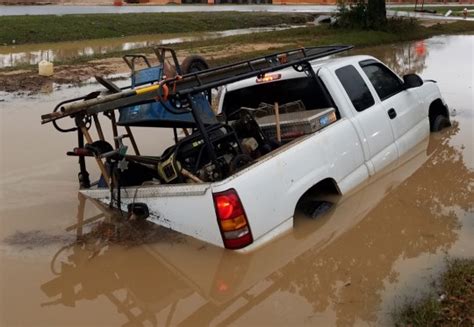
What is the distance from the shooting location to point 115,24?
32.2m

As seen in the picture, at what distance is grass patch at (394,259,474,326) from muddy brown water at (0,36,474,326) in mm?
156

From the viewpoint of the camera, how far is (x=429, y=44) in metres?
24.1

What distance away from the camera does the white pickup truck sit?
4.33 metres

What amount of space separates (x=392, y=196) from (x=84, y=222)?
3.41 metres

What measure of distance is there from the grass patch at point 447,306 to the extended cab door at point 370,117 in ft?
6.43

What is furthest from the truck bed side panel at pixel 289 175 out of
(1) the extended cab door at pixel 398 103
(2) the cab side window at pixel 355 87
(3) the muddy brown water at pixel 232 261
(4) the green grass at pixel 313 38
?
(4) the green grass at pixel 313 38

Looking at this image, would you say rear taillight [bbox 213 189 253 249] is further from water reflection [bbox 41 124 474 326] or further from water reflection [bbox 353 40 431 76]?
water reflection [bbox 353 40 431 76]

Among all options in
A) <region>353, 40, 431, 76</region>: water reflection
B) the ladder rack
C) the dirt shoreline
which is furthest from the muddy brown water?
<region>353, 40, 431, 76</region>: water reflection

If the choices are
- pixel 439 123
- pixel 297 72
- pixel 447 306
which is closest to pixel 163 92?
pixel 297 72

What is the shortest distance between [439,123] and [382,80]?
6.36 feet

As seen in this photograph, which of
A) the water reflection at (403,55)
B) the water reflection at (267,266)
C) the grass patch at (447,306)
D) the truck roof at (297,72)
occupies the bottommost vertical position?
the water reflection at (267,266)

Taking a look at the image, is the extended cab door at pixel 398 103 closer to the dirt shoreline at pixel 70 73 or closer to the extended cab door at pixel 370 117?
the extended cab door at pixel 370 117

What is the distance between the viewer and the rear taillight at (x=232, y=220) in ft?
13.8

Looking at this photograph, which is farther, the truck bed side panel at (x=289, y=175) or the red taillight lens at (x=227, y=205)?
the truck bed side panel at (x=289, y=175)
